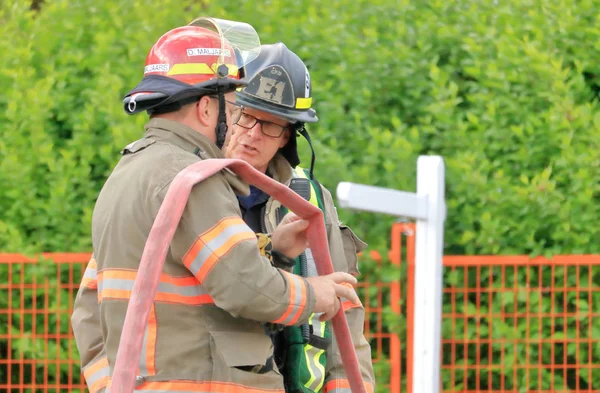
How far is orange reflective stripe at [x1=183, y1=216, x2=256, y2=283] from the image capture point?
8.66ft

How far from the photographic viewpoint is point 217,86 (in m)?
2.92

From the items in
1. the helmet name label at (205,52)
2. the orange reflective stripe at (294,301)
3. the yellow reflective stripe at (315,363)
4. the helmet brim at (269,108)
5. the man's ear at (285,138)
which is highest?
the helmet brim at (269,108)

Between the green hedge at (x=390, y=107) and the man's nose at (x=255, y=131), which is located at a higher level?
the green hedge at (x=390, y=107)

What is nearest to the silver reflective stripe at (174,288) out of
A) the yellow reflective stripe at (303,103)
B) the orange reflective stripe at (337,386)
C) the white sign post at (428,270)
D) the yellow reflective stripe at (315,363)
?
the yellow reflective stripe at (315,363)

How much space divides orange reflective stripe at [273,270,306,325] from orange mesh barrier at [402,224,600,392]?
2361 mm

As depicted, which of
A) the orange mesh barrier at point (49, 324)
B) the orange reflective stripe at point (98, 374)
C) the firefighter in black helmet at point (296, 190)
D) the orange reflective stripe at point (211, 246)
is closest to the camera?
the orange reflective stripe at point (211, 246)

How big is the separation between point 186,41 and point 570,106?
9.68ft

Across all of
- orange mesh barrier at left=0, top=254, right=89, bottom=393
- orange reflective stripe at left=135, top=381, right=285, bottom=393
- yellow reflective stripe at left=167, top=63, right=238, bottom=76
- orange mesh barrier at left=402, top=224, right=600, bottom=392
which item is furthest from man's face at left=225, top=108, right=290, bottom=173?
orange mesh barrier at left=0, top=254, right=89, bottom=393

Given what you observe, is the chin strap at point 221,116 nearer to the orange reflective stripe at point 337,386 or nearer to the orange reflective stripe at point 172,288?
the orange reflective stripe at point 172,288

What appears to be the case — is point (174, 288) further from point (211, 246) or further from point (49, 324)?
point (49, 324)

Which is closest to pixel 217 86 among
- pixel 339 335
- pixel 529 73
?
pixel 339 335

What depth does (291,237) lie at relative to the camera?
9.66 ft

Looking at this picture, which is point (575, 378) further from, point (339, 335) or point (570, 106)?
point (339, 335)

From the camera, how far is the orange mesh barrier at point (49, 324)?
5.27m
